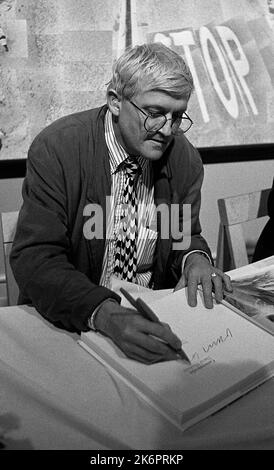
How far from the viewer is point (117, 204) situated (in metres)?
1.49

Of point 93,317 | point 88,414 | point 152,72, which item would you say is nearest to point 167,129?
point 152,72

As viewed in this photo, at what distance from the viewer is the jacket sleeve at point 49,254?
109 centimetres

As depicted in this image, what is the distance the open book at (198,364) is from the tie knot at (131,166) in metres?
0.46

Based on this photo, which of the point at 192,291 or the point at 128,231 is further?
the point at 128,231

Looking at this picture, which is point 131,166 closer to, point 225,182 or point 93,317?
point 93,317

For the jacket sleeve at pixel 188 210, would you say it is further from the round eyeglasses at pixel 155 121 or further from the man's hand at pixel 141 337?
the man's hand at pixel 141 337

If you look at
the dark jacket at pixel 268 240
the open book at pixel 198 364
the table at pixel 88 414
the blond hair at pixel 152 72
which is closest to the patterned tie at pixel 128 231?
the blond hair at pixel 152 72

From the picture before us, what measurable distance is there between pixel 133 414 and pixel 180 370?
0.12m

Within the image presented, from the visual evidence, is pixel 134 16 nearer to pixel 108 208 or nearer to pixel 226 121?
pixel 226 121

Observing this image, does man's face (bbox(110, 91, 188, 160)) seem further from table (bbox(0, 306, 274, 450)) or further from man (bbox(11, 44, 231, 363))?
table (bbox(0, 306, 274, 450))

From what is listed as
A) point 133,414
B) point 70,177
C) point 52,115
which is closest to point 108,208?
point 70,177

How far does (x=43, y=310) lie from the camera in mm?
1150

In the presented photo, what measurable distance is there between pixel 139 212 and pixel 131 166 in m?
0.14
